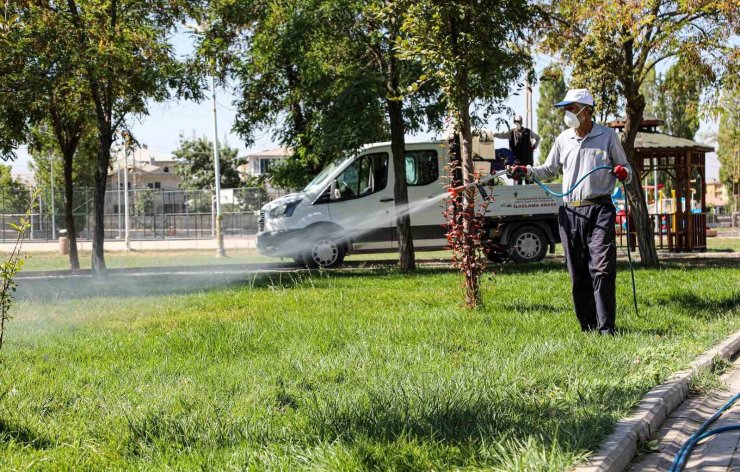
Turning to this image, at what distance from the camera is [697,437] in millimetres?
4617

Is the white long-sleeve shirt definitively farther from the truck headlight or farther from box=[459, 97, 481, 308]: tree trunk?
the truck headlight

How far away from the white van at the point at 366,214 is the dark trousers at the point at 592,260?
31.0 ft

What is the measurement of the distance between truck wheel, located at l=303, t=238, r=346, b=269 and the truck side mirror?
0.86 metres

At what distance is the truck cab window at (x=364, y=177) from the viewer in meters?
17.2

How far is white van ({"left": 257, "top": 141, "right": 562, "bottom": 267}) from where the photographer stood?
1711 centimetres

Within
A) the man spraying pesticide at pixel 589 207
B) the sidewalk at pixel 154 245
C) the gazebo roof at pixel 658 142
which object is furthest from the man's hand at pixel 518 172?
the sidewalk at pixel 154 245

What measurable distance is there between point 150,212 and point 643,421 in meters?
33.2

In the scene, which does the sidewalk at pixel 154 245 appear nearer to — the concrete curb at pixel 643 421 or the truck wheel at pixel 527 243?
the truck wheel at pixel 527 243

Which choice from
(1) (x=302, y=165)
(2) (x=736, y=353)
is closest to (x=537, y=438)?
(2) (x=736, y=353)

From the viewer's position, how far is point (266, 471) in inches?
145

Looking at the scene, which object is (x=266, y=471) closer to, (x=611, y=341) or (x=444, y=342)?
(x=444, y=342)

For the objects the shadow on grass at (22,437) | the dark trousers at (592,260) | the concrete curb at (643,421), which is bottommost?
the concrete curb at (643,421)

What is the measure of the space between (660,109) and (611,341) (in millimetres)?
45607

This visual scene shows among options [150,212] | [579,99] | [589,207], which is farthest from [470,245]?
[150,212]
